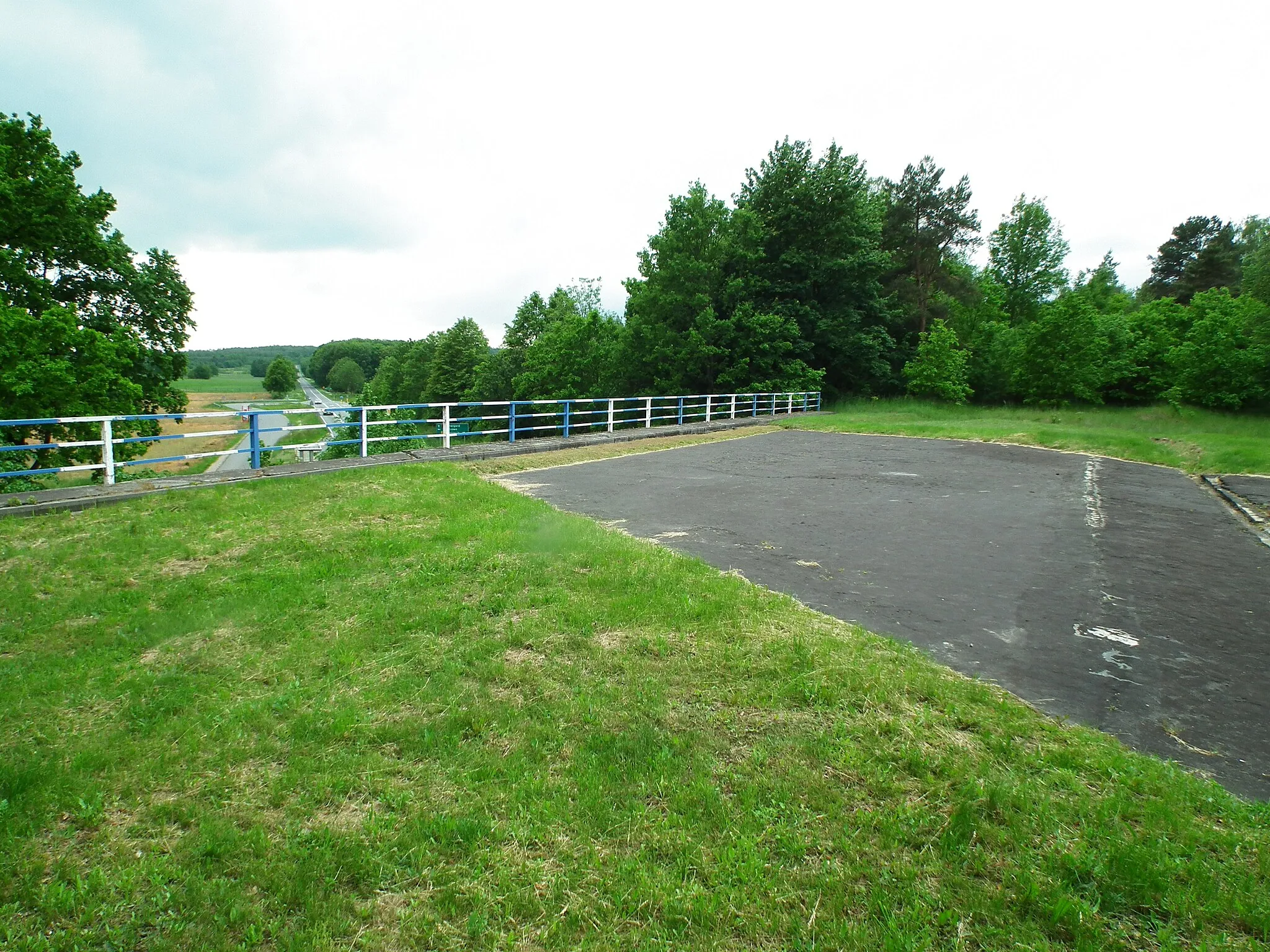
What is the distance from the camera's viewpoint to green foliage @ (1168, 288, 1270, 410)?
31.2m

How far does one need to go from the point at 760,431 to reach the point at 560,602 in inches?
696

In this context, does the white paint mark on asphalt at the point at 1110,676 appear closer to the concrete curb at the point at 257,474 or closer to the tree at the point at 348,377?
the concrete curb at the point at 257,474

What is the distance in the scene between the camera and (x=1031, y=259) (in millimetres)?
50062

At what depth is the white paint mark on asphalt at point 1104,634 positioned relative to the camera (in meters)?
4.54

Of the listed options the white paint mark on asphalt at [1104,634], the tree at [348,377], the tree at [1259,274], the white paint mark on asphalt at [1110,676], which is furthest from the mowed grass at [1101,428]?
the tree at [348,377]

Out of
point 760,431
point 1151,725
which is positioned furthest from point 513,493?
point 760,431

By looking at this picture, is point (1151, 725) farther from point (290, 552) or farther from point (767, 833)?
point (290, 552)

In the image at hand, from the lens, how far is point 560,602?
4926 millimetres

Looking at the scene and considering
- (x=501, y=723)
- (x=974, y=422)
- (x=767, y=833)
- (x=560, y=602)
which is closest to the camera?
(x=767, y=833)

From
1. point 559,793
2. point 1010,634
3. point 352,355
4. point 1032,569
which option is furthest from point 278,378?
point 559,793

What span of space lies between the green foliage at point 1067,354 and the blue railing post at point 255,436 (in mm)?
41809

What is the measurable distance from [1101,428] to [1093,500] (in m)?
16.9

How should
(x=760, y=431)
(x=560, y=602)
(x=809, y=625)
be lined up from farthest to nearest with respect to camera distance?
(x=760, y=431) < (x=560, y=602) < (x=809, y=625)

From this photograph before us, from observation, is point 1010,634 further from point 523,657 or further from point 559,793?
point 559,793
